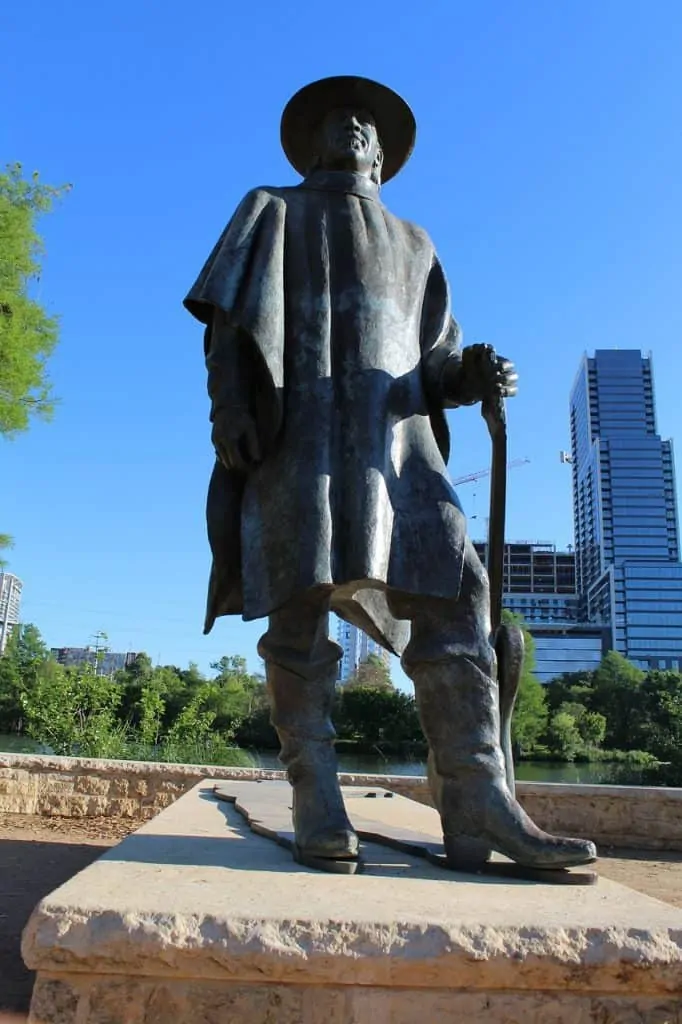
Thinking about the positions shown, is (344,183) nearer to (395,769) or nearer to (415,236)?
(415,236)

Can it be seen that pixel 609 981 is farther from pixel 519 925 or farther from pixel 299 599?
pixel 299 599

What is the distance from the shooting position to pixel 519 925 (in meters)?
1.49

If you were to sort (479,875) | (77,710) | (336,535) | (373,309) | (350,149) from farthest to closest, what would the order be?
(77,710) → (350,149) → (373,309) → (336,535) → (479,875)

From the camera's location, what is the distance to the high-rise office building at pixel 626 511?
96.2 m

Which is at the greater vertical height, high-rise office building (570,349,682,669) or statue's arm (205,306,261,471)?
high-rise office building (570,349,682,669)

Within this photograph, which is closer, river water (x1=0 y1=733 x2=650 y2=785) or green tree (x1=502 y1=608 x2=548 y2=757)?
river water (x1=0 y1=733 x2=650 y2=785)

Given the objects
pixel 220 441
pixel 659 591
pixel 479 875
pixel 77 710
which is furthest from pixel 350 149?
pixel 659 591

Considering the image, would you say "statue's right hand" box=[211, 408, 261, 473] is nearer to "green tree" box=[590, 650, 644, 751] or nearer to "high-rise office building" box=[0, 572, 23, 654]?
"green tree" box=[590, 650, 644, 751]

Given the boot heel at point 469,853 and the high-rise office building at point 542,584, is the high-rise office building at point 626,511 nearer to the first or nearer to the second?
the high-rise office building at point 542,584

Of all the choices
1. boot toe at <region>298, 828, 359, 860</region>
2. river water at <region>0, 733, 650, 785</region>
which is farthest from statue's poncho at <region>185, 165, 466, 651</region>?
river water at <region>0, 733, 650, 785</region>

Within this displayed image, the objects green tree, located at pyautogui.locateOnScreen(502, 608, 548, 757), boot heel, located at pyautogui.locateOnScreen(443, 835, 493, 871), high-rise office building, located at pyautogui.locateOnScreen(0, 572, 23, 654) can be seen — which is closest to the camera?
boot heel, located at pyautogui.locateOnScreen(443, 835, 493, 871)

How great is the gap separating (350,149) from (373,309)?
666mm

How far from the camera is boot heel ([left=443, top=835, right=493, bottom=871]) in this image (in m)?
2.08

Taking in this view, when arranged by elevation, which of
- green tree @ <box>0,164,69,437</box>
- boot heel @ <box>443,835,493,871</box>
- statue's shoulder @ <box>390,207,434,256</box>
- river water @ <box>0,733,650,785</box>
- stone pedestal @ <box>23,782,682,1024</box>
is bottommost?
river water @ <box>0,733,650,785</box>
